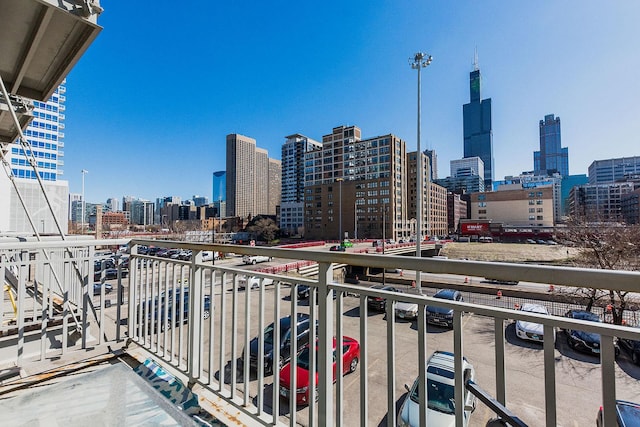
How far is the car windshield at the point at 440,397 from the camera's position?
3.67 feet

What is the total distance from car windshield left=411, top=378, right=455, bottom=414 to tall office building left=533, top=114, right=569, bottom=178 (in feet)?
673

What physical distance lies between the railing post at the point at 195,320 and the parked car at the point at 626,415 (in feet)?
6.76

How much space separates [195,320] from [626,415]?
2.16m

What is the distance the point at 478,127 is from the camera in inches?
6570

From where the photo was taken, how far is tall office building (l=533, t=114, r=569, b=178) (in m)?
163

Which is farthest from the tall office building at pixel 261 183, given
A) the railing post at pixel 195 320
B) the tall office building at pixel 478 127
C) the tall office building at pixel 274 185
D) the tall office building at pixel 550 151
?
the tall office building at pixel 550 151

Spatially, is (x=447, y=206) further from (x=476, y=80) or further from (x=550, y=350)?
(x=476, y=80)

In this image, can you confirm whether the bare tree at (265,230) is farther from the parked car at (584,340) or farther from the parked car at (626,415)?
the parked car at (626,415)

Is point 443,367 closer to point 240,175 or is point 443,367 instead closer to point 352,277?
point 352,277

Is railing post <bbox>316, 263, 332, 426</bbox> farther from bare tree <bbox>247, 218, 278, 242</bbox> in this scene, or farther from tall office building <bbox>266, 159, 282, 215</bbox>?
tall office building <bbox>266, 159, 282, 215</bbox>

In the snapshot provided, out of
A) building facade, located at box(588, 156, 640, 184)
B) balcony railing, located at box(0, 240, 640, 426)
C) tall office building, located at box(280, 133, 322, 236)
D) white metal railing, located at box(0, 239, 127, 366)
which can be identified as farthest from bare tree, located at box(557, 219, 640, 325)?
building facade, located at box(588, 156, 640, 184)

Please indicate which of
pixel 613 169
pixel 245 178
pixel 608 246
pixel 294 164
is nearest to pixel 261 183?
pixel 245 178

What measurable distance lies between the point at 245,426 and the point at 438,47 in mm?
16066

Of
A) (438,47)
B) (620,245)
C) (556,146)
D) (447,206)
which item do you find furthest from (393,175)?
(556,146)
